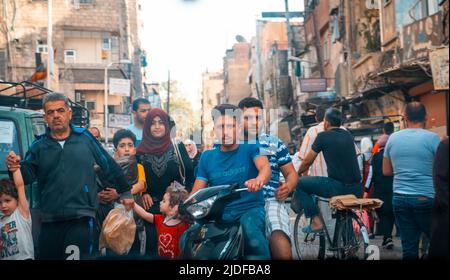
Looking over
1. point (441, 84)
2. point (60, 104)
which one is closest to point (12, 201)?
point (60, 104)

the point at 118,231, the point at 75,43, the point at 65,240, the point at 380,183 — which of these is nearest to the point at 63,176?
the point at 65,240

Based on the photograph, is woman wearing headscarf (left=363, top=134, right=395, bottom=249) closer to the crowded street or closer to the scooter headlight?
the crowded street

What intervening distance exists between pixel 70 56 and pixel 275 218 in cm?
3652

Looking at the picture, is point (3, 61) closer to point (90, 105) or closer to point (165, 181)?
point (90, 105)

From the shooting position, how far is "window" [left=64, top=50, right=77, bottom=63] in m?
39.6

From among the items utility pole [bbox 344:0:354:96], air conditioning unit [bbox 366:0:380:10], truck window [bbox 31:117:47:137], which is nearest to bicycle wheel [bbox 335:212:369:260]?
truck window [bbox 31:117:47:137]

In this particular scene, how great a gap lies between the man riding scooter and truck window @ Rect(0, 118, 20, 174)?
2.14m

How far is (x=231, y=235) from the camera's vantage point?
465 centimetres

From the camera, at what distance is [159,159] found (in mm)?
6613

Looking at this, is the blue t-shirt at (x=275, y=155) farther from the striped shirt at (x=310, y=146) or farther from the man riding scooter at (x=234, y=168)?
the striped shirt at (x=310, y=146)

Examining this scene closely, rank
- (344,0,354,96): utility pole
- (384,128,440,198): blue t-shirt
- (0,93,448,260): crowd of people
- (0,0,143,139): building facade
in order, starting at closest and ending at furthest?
(0,93,448,260): crowd of people, (384,128,440,198): blue t-shirt, (344,0,354,96): utility pole, (0,0,143,139): building facade

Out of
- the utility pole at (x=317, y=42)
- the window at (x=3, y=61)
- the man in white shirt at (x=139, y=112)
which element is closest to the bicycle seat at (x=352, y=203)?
the man in white shirt at (x=139, y=112)

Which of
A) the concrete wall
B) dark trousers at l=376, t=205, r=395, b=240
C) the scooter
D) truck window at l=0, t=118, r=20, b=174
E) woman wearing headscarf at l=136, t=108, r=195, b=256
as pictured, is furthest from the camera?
the concrete wall

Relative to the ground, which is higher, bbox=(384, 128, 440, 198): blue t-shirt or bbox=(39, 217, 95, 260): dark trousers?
bbox=(384, 128, 440, 198): blue t-shirt
